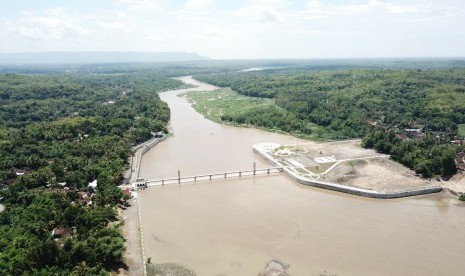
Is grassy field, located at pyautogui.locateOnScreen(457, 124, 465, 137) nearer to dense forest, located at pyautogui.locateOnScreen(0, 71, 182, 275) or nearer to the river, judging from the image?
the river

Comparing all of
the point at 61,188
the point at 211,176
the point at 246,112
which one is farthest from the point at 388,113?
the point at 61,188

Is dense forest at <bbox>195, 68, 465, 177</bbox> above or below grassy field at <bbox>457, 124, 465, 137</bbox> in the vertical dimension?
above

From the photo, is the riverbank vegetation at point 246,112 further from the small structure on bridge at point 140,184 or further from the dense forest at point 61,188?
the small structure on bridge at point 140,184

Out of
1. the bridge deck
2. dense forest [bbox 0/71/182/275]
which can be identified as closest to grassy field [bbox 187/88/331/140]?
dense forest [bbox 0/71/182/275]

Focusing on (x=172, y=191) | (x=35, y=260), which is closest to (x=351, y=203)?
(x=172, y=191)

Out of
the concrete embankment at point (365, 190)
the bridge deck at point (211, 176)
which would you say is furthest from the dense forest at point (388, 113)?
the bridge deck at point (211, 176)

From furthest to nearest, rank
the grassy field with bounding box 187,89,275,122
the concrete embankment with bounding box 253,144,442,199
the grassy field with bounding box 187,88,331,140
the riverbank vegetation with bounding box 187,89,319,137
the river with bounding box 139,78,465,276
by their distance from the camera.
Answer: the grassy field with bounding box 187,89,275,122
the riverbank vegetation with bounding box 187,89,319,137
the grassy field with bounding box 187,88,331,140
the concrete embankment with bounding box 253,144,442,199
the river with bounding box 139,78,465,276
